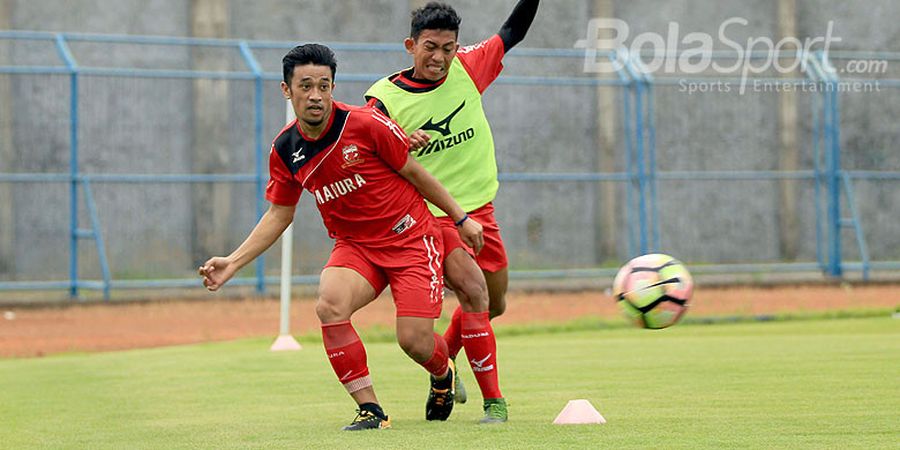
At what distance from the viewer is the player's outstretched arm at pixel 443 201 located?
22.2 feet

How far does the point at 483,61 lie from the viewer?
795cm

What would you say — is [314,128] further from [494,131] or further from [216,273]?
[494,131]

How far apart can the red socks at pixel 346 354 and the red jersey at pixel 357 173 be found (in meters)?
0.50

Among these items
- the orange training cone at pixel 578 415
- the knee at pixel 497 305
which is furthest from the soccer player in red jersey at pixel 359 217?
the knee at pixel 497 305

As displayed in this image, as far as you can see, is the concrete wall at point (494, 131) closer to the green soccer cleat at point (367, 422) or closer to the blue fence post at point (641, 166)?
the blue fence post at point (641, 166)

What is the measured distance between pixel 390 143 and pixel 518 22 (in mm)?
1768

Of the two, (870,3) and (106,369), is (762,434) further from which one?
(870,3)

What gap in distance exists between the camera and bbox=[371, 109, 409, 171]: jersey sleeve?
6.78 metres

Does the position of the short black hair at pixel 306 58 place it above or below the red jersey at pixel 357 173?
above

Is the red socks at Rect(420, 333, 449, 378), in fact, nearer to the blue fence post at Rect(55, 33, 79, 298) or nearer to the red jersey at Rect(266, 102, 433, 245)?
the red jersey at Rect(266, 102, 433, 245)

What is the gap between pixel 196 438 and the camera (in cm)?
649

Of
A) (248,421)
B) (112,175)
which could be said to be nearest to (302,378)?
(248,421)

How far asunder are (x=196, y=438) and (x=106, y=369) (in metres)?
4.46

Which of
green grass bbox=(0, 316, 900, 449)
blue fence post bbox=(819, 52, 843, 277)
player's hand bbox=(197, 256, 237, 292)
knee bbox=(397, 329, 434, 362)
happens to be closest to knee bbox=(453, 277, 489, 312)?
knee bbox=(397, 329, 434, 362)
